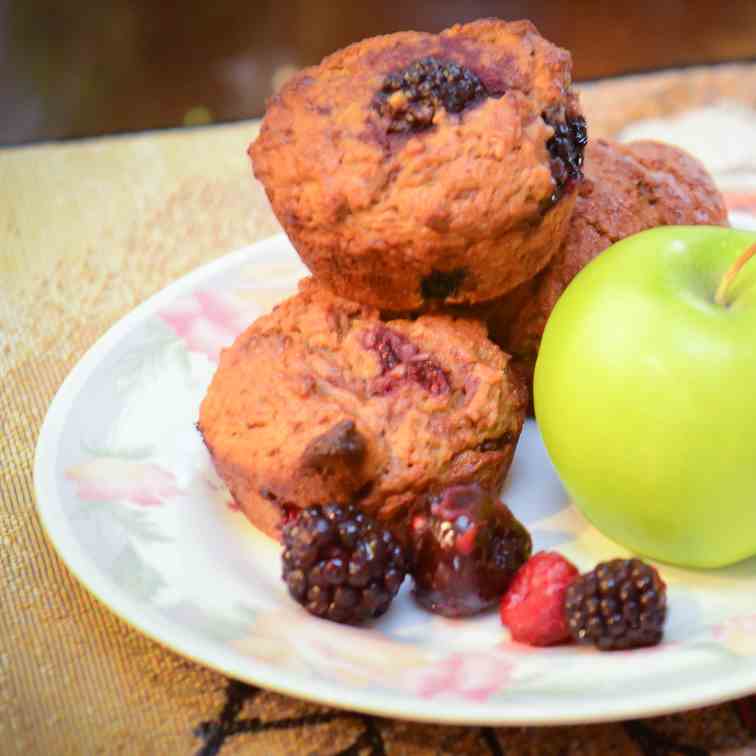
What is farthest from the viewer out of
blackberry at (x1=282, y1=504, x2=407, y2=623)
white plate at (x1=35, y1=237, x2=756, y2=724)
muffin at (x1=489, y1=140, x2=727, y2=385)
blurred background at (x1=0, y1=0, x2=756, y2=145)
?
blurred background at (x1=0, y1=0, x2=756, y2=145)

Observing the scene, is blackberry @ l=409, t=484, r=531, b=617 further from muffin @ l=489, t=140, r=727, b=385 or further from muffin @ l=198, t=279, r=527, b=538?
muffin @ l=489, t=140, r=727, b=385

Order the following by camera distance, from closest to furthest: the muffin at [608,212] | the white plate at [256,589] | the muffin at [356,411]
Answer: the white plate at [256,589] → the muffin at [356,411] → the muffin at [608,212]

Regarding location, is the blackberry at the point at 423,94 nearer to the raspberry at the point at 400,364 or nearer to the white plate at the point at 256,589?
the raspberry at the point at 400,364

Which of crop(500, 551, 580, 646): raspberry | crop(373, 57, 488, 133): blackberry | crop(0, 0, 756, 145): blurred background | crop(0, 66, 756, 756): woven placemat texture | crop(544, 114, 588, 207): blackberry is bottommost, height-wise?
crop(0, 0, 756, 145): blurred background

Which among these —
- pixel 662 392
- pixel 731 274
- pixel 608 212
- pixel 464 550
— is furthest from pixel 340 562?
pixel 608 212

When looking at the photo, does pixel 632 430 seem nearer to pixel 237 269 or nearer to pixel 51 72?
pixel 237 269

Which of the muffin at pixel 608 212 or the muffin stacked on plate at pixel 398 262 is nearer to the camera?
the muffin stacked on plate at pixel 398 262

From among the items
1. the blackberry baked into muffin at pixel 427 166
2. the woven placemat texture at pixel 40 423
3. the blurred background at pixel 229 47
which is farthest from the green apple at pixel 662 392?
the blurred background at pixel 229 47

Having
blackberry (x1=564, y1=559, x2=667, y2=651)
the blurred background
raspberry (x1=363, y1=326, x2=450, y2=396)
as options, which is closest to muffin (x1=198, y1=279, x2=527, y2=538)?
raspberry (x1=363, y1=326, x2=450, y2=396)

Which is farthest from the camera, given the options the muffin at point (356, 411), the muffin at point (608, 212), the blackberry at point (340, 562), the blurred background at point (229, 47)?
the blurred background at point (229, 47)
